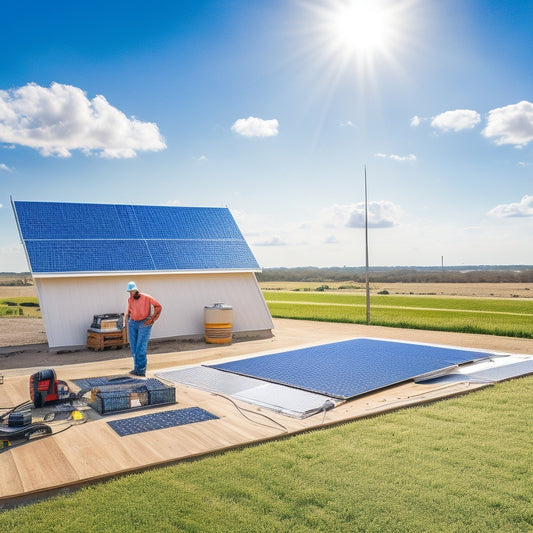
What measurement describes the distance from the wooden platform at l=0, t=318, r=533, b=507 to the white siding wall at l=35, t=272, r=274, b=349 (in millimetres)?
3599

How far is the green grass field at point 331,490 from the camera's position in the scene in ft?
13.1

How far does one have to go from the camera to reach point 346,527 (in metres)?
3.92

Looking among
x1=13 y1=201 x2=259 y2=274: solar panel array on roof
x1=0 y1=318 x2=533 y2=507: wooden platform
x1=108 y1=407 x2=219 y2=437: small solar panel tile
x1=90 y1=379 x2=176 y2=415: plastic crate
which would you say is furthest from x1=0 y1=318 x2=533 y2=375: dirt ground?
x1=108 y1=407 x2=219 y2=437: small solar panel tile

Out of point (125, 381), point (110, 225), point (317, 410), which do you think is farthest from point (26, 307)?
point (317, 410)

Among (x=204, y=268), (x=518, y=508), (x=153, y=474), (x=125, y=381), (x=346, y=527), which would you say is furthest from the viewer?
(x=204, y=268)

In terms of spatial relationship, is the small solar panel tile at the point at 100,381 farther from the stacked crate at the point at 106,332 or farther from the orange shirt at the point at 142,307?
the stacked crate at the point at 106,332

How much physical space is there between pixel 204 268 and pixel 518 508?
442 inches

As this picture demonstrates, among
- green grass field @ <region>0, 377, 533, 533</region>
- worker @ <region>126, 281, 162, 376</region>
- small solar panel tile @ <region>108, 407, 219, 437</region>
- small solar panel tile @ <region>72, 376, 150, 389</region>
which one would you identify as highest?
worker @ <region>126, 281, 162, 376</region>

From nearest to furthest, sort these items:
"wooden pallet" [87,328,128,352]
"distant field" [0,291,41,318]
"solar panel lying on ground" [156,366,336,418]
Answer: "solar panel lying on ground" [156,366,336,418], "wooden pallet" [87,328,128,352], "distant field" [0,291,41,318]

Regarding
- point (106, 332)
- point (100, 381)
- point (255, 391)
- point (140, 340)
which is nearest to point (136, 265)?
point (106, 332)

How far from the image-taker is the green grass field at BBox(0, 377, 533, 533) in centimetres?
398

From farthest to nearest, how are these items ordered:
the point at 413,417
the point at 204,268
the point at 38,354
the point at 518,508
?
the point at 204,268, the point at 38,354, the point at 413,417, the point at 518,508

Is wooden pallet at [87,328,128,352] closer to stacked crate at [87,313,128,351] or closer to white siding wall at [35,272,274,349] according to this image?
stacked crate at [87,313,128,351]

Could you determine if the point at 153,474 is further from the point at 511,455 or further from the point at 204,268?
the point at 204,268
